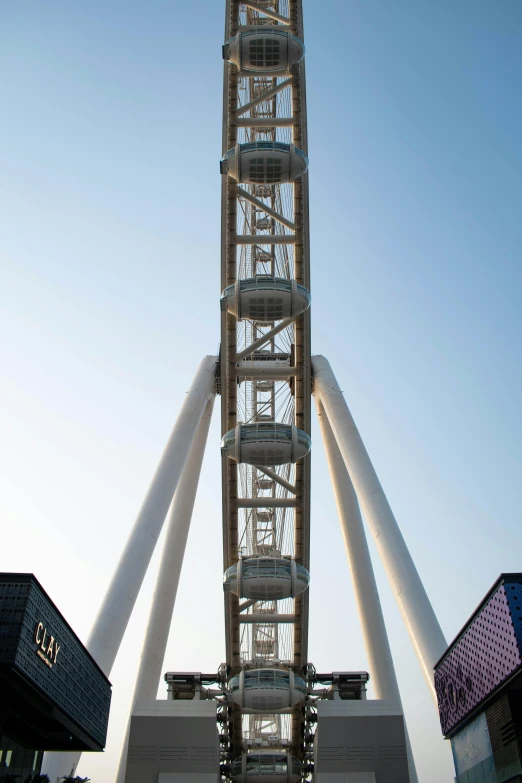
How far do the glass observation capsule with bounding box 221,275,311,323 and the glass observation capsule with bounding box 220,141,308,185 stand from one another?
3913 mm

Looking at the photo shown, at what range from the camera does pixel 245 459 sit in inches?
1190

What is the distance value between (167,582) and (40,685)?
1504cm

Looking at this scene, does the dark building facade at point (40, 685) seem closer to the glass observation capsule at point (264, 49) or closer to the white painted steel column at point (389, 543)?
the white painted steel column at point (389, 543)

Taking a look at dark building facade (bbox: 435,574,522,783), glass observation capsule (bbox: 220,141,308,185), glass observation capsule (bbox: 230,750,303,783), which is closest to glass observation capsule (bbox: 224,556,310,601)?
glass observation capsule (bbox: 230,750,303,783)

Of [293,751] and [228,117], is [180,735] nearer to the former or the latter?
[293,751]

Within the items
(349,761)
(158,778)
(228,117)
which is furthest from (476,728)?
(228,117)

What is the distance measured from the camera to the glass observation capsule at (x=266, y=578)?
29406mm

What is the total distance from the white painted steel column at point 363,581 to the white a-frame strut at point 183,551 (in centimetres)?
4

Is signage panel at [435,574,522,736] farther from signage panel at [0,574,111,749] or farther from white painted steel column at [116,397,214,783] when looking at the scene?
white painted steel column at [116,397,214,783]

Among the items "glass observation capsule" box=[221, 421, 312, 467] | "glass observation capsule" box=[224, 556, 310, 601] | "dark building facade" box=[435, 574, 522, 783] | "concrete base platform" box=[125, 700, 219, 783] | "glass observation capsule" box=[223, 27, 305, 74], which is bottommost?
"dark building facade" box=[435, 574, 522, 783]

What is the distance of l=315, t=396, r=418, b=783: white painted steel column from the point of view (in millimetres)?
28672

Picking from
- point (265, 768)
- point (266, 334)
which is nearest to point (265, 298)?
point (266, 334)

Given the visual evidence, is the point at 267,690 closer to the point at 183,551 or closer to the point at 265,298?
the point at 183,551

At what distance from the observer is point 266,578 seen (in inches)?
1153
